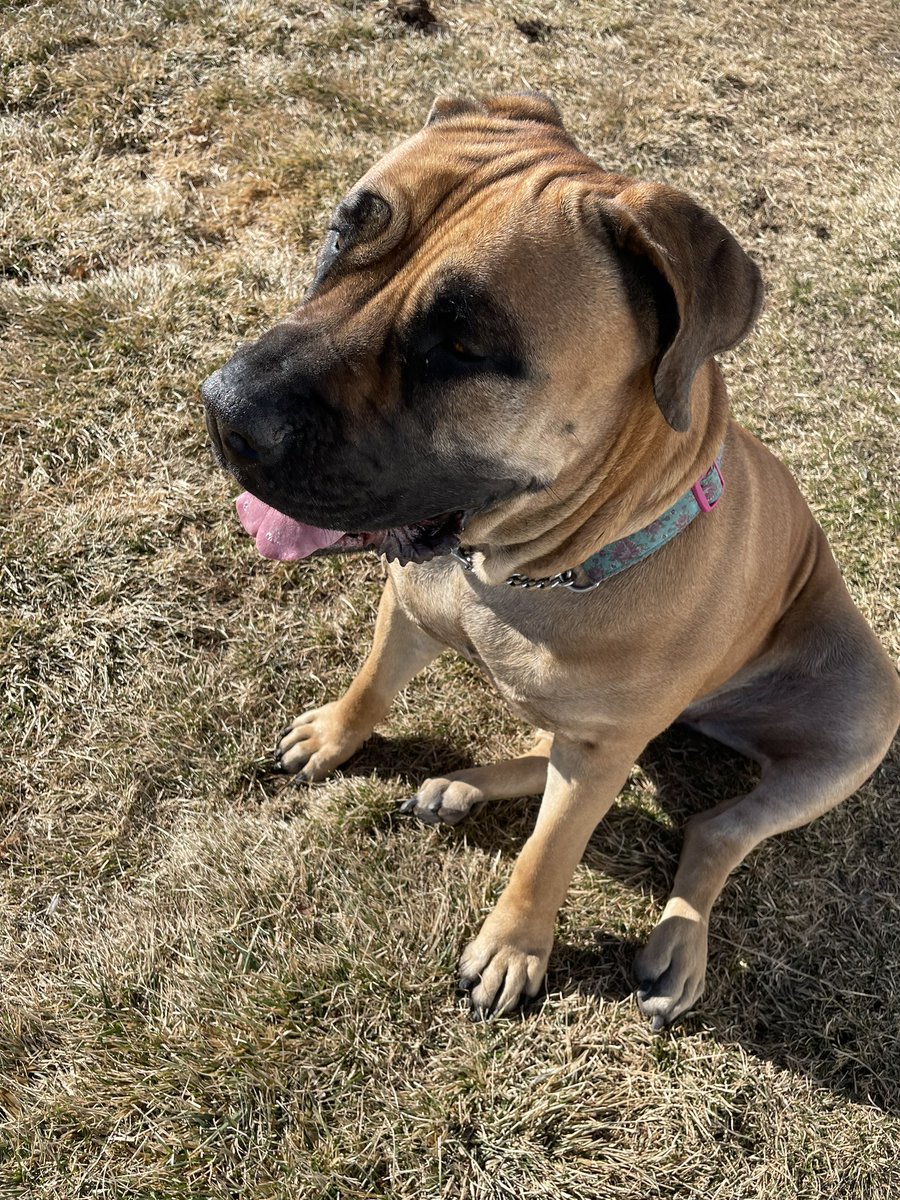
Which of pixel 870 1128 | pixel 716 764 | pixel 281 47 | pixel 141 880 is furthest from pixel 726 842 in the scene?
pixel 281 47

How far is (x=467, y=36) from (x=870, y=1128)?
5514mm

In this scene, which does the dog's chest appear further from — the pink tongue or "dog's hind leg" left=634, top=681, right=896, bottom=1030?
"dog's hind leg" left=634, top=681, right=896, bottom=1030

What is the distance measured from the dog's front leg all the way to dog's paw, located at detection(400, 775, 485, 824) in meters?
0.30

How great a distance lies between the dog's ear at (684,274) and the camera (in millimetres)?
1667

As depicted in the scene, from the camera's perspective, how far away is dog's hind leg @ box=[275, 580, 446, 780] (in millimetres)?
2752

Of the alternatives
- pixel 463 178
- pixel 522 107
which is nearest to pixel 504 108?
pixel 522 107

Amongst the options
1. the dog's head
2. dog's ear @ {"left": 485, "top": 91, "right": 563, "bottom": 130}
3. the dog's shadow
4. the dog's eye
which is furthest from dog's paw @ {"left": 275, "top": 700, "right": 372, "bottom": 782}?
dog's ear @ {"left": 485, "top": 91, "right": 563, "bottom": 130}

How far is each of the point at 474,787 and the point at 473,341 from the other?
5.22 feet

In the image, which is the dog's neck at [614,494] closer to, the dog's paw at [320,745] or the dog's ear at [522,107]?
the dog's ear at [522,107]

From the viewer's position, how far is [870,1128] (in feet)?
8.50

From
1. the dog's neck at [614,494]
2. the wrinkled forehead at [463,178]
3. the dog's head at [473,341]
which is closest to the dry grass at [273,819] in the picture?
the dog's neck at [614,494]

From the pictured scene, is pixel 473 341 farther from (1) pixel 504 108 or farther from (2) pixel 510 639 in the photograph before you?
(1) pixel 504 108

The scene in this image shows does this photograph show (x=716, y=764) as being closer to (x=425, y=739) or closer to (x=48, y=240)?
(x=425, y=739)

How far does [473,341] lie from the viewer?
167 cm
